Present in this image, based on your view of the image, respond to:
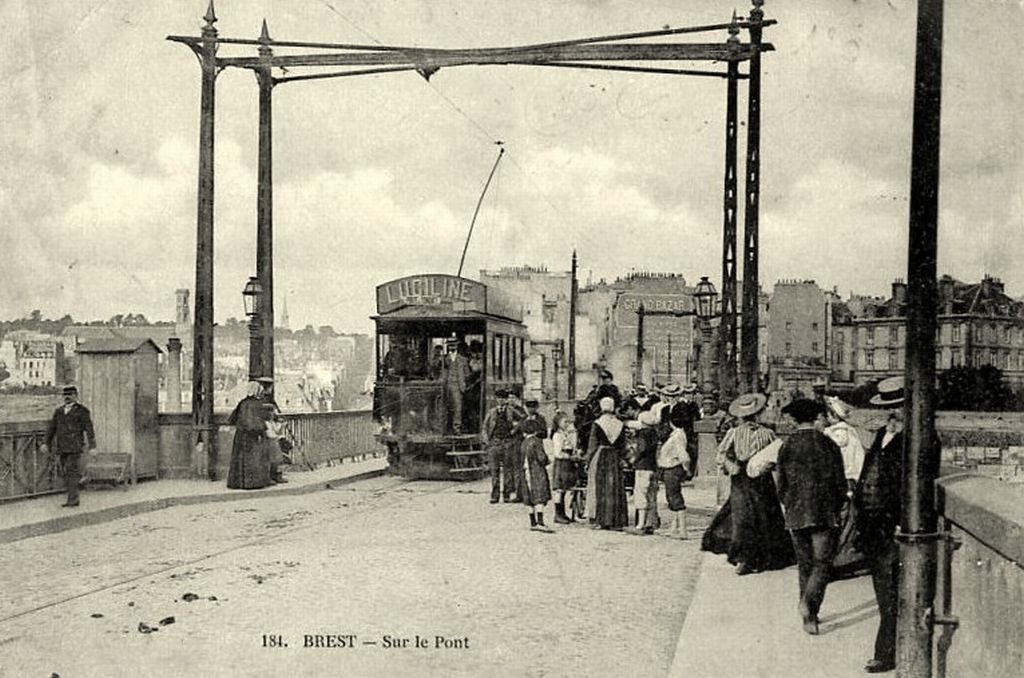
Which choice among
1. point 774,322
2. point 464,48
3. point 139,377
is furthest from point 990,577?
point 774,322

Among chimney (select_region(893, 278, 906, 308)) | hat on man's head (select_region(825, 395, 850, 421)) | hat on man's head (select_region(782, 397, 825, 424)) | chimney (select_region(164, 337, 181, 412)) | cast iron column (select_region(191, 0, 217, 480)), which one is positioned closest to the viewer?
hat on man's head (select_region(782, 397, 825, 424))

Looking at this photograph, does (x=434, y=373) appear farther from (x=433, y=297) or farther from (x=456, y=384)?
(x=433, y=297)

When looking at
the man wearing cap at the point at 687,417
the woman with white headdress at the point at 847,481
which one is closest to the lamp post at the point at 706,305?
the man wearing cap at the point at 687,417

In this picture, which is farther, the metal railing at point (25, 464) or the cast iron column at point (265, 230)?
the cast iron column at point (265, 230)

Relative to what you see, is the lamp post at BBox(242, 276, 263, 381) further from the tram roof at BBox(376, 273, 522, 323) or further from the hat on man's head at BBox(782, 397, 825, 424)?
the hat on man's head at BBox(782, 397, 825, 424)

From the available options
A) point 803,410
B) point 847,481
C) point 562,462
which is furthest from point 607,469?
point 803,410

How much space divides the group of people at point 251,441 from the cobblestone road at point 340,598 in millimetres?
2346

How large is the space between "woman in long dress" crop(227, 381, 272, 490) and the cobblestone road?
2332mm

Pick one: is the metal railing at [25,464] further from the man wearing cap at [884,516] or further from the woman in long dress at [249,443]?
the man wearing cap at [884,516]

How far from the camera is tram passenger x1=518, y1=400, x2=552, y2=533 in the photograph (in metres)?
11.5

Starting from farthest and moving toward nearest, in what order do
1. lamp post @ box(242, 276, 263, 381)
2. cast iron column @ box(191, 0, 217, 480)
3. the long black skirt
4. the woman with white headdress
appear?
lamp post @ box(242, 276, 263, 381), cast iron column @ box(191, 0, 217, 480), the long black skirt, the woman with white headdress

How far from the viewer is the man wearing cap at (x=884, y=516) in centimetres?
580

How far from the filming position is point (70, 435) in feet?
40.4

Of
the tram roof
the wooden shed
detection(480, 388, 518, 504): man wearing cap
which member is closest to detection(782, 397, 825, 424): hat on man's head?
detection(480, 388, 518, 504): man wearing cap
